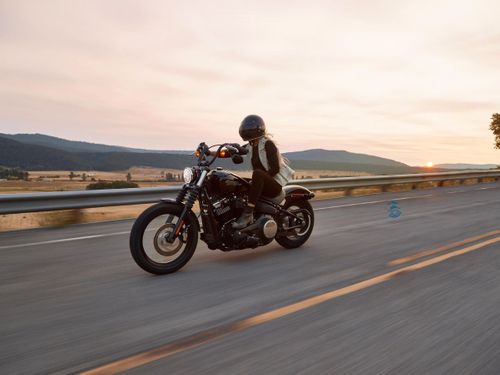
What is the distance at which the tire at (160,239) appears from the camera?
5031 mm

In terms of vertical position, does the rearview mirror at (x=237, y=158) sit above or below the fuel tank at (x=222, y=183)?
above

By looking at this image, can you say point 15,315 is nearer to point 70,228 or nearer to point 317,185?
point 70,228

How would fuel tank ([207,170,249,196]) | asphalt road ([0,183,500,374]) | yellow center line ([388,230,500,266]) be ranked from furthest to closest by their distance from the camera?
yellow center line ([388,230,500,266]), fuel tank ([207,170,249,196]), asphalt road ([0,183,500,374])

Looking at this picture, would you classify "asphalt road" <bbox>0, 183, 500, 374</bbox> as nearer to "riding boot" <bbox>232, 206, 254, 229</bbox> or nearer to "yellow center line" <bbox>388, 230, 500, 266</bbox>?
"yellow center line" <bbox>388, 230, 500, 266</bbox>

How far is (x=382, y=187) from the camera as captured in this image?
18.3 meters

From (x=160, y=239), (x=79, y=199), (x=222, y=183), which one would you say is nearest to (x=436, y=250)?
(x=222, y=183)

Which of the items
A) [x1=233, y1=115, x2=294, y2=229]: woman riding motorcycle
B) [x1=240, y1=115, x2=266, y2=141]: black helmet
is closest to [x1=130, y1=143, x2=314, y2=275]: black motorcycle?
[x1=233, y1=115, x2=294, y2=229]: woman riding motorcycle

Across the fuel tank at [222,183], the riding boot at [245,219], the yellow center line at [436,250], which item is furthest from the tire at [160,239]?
the yellow center line at [436,250]

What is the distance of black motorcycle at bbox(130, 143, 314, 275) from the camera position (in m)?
5.18

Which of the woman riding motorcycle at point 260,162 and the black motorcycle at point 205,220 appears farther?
the woman riding motorcycle at point 260,162

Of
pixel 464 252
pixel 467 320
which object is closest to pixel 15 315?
pixel 467 320

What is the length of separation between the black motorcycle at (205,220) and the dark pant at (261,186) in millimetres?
95

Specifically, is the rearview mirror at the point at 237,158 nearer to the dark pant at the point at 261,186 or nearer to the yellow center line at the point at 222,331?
the dark pant at the point at 261,186

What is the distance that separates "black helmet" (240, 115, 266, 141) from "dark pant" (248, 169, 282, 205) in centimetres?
47
